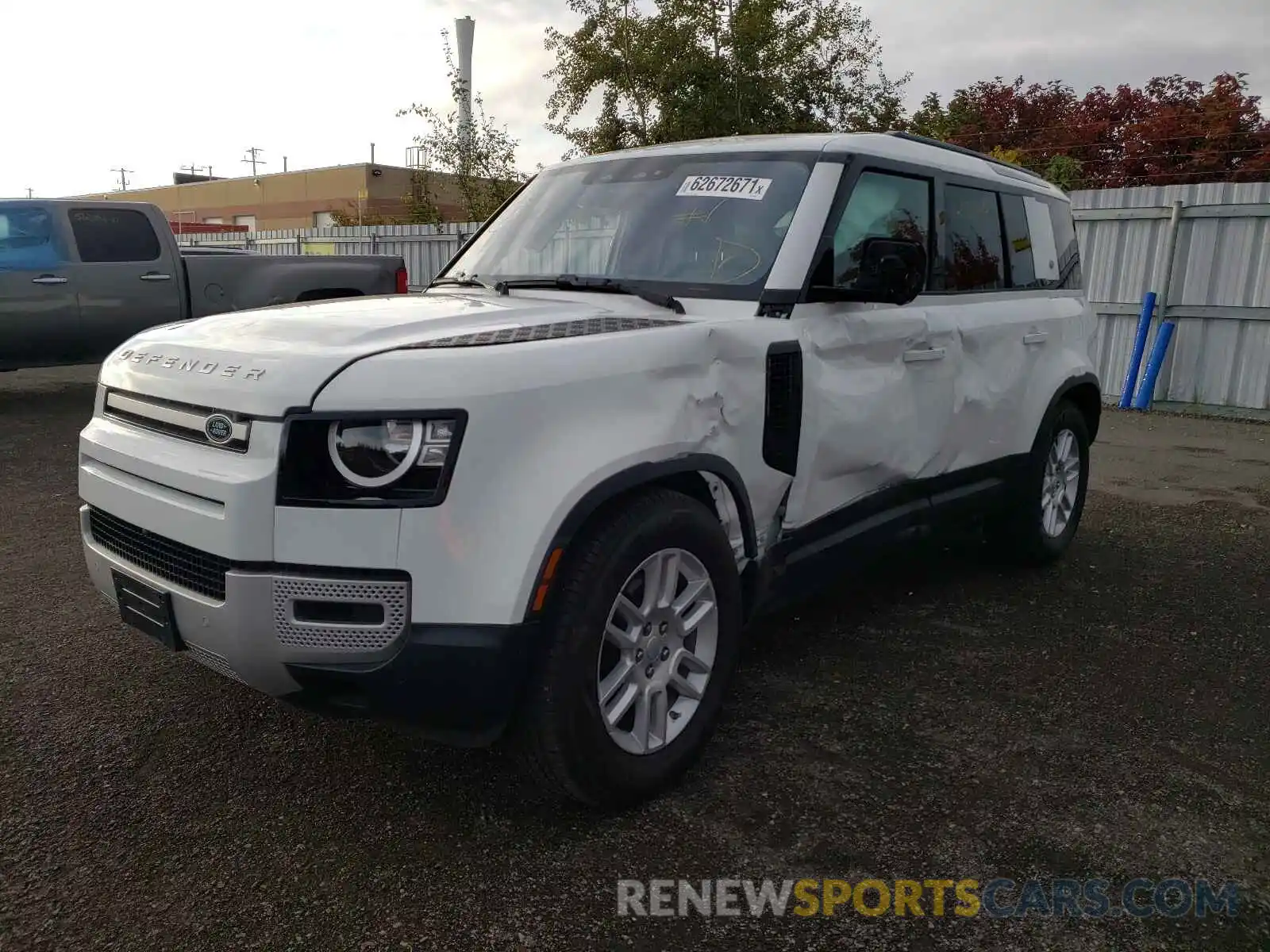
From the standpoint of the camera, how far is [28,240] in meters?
9.60

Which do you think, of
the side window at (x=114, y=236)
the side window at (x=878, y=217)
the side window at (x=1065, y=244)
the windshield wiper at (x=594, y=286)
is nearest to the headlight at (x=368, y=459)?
the windshield wiper at (x=594, y=286)

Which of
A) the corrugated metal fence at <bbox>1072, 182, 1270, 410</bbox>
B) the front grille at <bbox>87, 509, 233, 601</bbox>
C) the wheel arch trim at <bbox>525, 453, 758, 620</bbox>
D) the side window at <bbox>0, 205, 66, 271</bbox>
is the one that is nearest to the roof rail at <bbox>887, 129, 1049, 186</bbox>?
the wheel arch trim at <bbox>525, 453, 758, 620</bbox>

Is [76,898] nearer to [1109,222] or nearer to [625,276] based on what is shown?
[625,276]

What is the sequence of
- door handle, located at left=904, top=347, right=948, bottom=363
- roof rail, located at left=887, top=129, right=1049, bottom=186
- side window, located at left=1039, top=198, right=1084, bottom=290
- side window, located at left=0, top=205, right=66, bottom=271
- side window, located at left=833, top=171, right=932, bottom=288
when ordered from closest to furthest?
side window, located at left=833, top=171, right=932, bottom=288
door handle, located at left=904, top=347, right=948, bottom=363
roof rail, located at left=887, top=129, right=1049, bottom=186
side window, located at left=1039, top=198, right=1084, bottom=290
side window, located at left=0, top=205, right=66, bottom=271

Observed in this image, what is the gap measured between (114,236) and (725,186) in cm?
855

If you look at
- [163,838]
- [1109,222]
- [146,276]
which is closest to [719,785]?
[163,838]

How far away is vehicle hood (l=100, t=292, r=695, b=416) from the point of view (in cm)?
238

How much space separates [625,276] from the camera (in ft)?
11.4

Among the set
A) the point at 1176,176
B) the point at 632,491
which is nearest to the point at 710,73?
the point at 1176,176

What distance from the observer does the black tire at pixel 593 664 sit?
2.45m

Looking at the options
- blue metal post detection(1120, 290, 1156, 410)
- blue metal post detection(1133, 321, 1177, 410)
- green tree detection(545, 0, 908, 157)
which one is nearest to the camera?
blue metal post detection(1133, 321, 1177, 410)

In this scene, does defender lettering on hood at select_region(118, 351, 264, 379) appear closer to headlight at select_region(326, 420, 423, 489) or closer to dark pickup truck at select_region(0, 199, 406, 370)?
headlight at select_region(326, 420, 423, 489)

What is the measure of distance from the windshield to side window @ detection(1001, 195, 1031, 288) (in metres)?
1.58

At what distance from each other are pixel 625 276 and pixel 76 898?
2.40m
